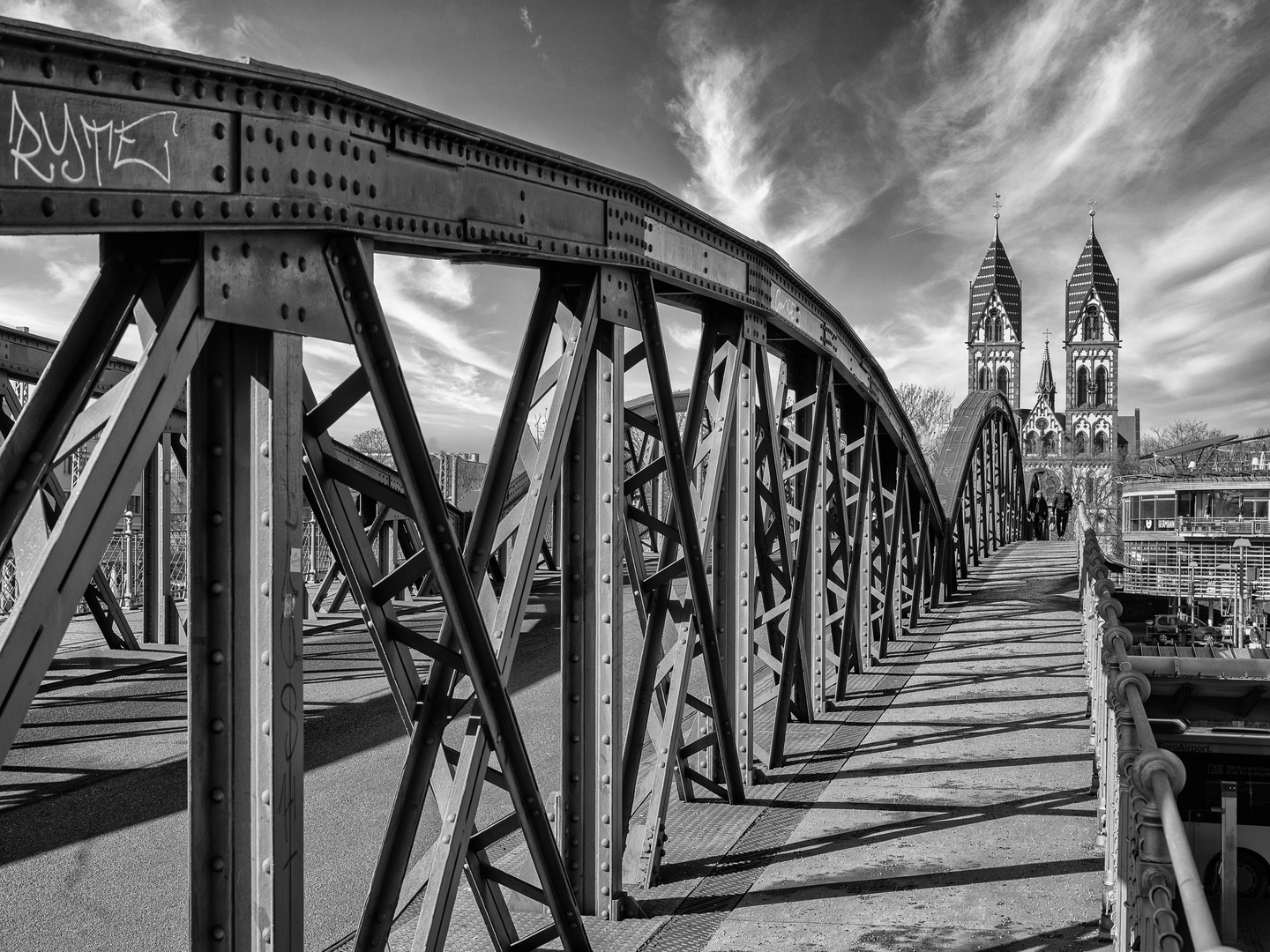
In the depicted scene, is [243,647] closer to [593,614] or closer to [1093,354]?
[593,614]

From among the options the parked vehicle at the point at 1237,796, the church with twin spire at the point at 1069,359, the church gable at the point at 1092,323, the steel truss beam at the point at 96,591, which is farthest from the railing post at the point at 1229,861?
the church gable at the point at 1092,323

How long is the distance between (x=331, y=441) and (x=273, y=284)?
1569mm

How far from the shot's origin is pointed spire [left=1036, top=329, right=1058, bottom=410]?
131125 millimetres

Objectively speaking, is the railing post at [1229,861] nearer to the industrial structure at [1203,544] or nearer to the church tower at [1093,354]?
the industrial structure at [1203,544]

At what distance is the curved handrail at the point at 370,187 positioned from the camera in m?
2.30

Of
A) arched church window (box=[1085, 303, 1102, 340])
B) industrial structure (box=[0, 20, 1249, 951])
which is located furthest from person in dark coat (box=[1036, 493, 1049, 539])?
arched church window (box=[1085, 303, 1102, 340])

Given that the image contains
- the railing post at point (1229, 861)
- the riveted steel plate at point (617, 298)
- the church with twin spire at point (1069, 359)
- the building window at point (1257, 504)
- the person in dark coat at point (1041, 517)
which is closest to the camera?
the riveted steel plate at point (617, 298)

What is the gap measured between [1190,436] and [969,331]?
33903 millimetres

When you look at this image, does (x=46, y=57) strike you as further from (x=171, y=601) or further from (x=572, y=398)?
(x=171, y=601)

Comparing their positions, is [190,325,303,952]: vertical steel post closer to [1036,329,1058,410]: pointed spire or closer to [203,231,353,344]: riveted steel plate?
[203,231,353,344]: riveted steel plate

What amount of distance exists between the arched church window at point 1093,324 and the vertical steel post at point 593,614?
13930 cm

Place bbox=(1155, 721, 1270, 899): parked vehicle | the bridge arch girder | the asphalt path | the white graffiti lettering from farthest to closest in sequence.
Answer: the bridge arch girder < bbox=(1155, 721, 1270, 899): parked vehicle < the asphalt path < the white graffiti lettering

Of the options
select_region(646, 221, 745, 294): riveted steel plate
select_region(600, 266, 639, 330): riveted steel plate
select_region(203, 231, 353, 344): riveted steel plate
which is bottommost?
select_region(203, 231, 353, 344): riveted steel plate

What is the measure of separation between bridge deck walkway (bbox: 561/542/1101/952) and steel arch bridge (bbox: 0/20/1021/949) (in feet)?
2.05
